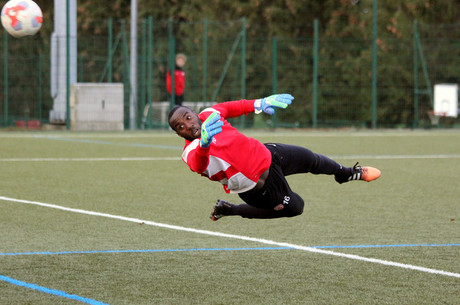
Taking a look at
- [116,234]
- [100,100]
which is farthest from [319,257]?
[100,100]

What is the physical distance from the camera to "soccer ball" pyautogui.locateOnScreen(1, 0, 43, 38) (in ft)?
54.2

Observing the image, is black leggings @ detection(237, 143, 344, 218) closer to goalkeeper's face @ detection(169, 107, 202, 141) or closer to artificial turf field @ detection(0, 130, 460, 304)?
artificial turf field @ detection(0, 130, 460, 304)

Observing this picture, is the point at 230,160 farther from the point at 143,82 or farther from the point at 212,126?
the point at 143,82

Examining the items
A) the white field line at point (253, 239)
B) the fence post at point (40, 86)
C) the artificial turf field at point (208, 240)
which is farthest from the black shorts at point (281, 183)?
the fence post at point (40, 86)

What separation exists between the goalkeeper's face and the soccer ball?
1083 cm

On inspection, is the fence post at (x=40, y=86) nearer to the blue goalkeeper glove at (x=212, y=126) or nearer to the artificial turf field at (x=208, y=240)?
the artificial turf field at (x=208, y=240)

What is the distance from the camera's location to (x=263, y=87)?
93.1 feet

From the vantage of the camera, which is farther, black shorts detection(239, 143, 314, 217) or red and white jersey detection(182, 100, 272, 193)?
black shorts detection(239, 143, 314, 217)

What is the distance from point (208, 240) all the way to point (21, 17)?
992 cm

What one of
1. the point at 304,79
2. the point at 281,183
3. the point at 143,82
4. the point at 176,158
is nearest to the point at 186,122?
the point at 281,183

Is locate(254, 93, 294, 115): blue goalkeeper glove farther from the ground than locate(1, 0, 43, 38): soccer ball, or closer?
closer

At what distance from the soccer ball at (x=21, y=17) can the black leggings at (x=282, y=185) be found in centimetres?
1049

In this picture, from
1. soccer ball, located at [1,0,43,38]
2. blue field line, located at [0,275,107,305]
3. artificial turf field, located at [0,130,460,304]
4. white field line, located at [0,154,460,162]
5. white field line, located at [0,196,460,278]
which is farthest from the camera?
soccer ball, located at [1,0,43,38]

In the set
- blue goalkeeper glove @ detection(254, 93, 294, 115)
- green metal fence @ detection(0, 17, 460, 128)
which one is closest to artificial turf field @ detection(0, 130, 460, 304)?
blue goalkeeper glove @ detection(254, 93, 294, 115)
